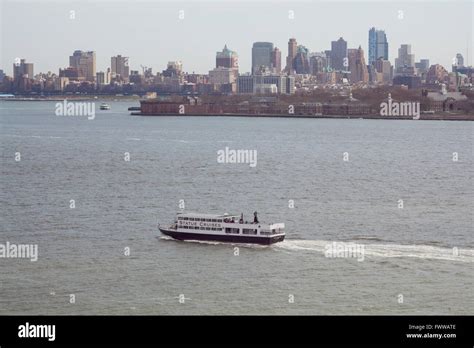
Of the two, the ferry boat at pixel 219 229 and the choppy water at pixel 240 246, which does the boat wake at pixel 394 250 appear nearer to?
the choppy water at pixel 240 246

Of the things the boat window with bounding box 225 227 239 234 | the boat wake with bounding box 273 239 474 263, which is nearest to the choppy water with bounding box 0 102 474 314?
the boat wake with bounding box 273 239 474 263

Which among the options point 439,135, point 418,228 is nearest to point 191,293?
point 418,228

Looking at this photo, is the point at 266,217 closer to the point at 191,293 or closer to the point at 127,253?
the point at 127,253

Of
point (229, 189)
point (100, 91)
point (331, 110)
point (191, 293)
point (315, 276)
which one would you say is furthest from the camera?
point (100, 91)

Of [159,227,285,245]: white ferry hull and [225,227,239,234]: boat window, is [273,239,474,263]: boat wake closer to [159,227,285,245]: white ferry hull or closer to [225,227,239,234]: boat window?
[159,227,285,245]: white ferry hull

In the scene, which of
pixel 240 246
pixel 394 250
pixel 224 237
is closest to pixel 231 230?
pixel 224 237

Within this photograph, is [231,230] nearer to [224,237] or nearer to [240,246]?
[224,237]
